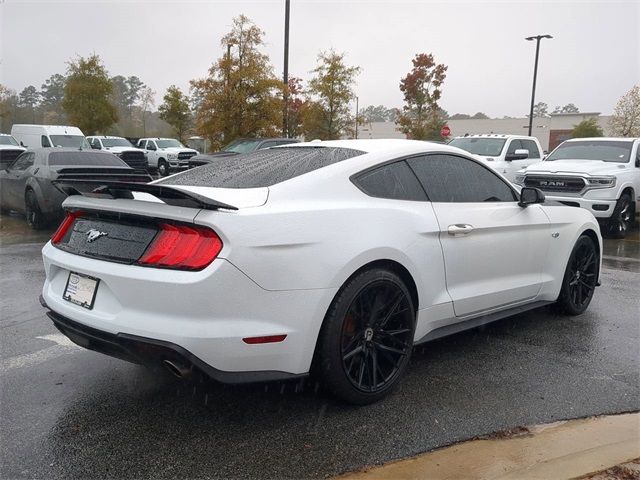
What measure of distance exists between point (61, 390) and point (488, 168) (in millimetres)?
3434

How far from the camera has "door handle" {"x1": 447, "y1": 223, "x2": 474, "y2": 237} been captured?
3850 millimetres

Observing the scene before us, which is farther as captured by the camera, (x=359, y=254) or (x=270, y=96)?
(x=270, y=96)

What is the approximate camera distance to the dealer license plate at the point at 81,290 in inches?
122

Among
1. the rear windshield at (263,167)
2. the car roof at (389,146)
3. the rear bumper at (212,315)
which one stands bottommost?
the rear bumper at (212,315)

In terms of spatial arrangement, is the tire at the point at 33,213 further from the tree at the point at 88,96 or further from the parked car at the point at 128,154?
the tree at the point at 88,96

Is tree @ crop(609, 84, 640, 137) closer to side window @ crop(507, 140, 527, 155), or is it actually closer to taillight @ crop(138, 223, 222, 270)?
side window @ crop(507, 140, 527, 155)

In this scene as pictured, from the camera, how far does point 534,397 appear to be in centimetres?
359

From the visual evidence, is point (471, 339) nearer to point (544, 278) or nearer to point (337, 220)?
point (544, 278)

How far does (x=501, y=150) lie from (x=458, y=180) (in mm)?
10902

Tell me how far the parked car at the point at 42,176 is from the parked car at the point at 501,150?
8.38 metres

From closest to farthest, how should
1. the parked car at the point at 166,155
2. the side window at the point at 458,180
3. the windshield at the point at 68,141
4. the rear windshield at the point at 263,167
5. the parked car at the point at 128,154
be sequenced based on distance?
the rear windshield at the point at 263,167
the side window at the point at 458,180
the windshield at the point at 68,141
the parked car at the point at 128,154
the parked car at the point at 166,155

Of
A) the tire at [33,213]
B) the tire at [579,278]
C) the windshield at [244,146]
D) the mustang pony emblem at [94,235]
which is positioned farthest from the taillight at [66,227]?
the windshield at [244,146]

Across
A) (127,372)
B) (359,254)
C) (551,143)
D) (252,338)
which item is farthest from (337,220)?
(551,143)

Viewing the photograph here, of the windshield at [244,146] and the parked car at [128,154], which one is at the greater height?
the windshield at [244,146]
